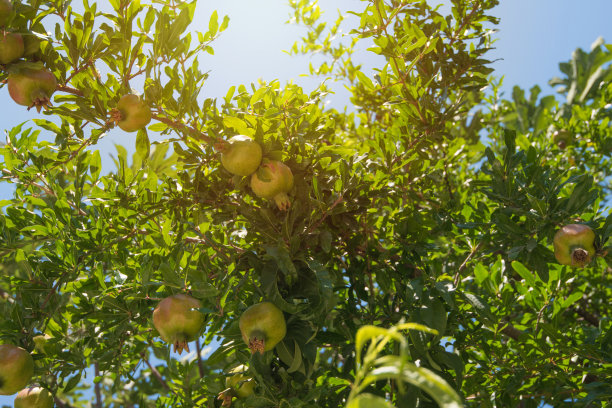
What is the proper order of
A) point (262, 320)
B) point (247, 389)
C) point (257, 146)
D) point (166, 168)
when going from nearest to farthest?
point (262, 320)
point (257, 146)
point (247, 389)
point (166, 168)

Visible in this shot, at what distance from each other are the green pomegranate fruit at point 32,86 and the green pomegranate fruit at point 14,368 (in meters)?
0.90

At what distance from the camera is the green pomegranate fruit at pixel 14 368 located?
165 centimetres

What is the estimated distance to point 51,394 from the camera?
6.32ft

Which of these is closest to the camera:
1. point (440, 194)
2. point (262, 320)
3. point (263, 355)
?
point (262, 320)

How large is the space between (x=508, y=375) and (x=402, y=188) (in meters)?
0.95

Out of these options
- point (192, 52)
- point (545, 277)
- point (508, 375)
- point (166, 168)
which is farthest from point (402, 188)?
point (166, 168)

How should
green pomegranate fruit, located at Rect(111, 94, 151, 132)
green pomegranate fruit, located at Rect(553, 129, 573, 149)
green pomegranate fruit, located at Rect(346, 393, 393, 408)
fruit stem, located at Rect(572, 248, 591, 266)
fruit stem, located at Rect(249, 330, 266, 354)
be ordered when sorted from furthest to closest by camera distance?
green pomegranate fruit, located at Rect(553, 129, 573, 149)
fruit stem, located at Rect(572, 248, 591, 266)
green pomegranate fruit, located at Rect(111, 94, 151, 132)
fruit stem, located at Rect(249, 330, 266, 354)
green pomegranate fruit, located at Rect(346, 393, 393, 408)

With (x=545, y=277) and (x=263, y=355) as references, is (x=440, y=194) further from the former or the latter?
(x=263, y=355)

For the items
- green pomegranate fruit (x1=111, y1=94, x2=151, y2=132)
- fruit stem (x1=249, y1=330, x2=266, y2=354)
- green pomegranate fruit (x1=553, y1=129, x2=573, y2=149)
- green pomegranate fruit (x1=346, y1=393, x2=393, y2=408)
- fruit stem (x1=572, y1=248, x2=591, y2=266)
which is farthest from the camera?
green pomegranate fruit (x1=553, y1=129, x2=573, y2=149)

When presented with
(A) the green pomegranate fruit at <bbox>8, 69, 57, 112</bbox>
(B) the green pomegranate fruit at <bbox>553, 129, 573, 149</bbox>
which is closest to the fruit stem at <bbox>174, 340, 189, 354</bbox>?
(A) the green pomegranate fruit at <bbox>8, 69, 57, 112</bbox>

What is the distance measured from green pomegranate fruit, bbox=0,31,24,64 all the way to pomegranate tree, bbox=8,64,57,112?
0.05 metres

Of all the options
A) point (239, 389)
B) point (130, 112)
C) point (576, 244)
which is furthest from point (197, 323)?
point (576, 244)

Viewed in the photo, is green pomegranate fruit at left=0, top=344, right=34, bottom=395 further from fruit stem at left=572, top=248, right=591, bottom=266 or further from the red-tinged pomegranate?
fruit stem at left=572, top=248, right=591, bottom=266

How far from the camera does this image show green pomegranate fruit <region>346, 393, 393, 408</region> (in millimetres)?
563
